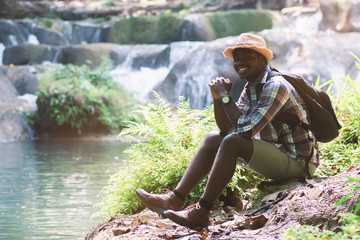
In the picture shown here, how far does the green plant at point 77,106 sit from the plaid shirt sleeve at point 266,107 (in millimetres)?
13951

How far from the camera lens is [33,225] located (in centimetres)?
627

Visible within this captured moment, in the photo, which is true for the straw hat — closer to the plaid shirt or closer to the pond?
the plaid shirt

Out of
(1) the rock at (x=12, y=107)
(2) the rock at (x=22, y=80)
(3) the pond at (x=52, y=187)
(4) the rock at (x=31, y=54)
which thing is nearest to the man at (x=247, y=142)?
(3) the pond at (x=52, y=187)

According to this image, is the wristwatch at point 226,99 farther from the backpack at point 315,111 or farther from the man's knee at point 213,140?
the backpack at point 315,111

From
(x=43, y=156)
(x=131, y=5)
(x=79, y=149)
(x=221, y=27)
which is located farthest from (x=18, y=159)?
(x=131, y=5)

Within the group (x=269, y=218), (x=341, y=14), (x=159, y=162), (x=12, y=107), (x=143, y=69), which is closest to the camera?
(x=269, y=218)

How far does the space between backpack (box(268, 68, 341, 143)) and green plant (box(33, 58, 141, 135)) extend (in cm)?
1370

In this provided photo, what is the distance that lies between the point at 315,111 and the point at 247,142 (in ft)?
2.42

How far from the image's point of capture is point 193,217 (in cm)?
393

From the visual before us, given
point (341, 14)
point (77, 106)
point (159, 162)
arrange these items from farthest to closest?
point (341, 14)
point (77, 106)
point (159, 162)

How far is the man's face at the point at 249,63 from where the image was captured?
4438 millimetres

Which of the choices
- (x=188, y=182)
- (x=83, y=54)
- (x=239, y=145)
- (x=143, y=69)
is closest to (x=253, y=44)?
(x=239, y=145)

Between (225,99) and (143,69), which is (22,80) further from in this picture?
(225,99)

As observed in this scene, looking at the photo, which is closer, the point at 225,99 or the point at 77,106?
the point at 225,99
